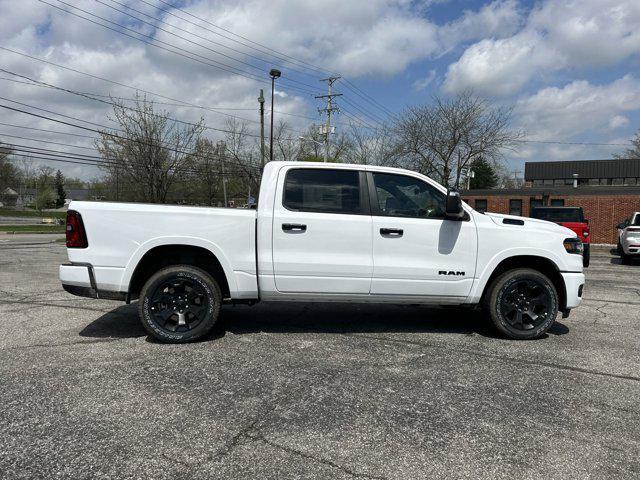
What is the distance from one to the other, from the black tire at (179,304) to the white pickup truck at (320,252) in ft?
0.03

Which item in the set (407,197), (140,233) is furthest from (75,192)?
(407,197)

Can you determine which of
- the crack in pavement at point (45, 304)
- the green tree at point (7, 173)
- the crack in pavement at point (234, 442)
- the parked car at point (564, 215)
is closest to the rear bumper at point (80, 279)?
the crack in pavement at point (45, 304)

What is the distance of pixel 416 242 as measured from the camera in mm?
5223

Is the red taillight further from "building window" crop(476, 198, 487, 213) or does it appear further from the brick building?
"building window" crop(476, 198, 487, 213)

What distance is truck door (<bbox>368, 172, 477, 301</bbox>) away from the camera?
5.19 meters

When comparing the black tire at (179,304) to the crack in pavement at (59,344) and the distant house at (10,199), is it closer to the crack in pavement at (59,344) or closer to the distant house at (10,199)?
the crack in pavement at (59,344)

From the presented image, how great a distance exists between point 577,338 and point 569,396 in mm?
2049

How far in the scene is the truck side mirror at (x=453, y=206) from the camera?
5.09 m

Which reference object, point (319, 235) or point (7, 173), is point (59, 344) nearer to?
point (319, 235)

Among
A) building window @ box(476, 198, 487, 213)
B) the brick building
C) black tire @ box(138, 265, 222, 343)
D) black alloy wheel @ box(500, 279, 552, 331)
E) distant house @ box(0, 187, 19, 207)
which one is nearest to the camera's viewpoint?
black tire @ box(138, 265, 222, 343)

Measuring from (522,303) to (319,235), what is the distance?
8.00ft

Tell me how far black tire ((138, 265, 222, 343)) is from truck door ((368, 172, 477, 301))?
176 centimetres

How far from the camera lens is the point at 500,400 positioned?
3721mm

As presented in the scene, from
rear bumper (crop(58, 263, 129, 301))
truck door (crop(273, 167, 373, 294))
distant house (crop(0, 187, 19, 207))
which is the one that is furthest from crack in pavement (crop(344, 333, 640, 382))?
distant house (crop(0, 187, 19, 207))
